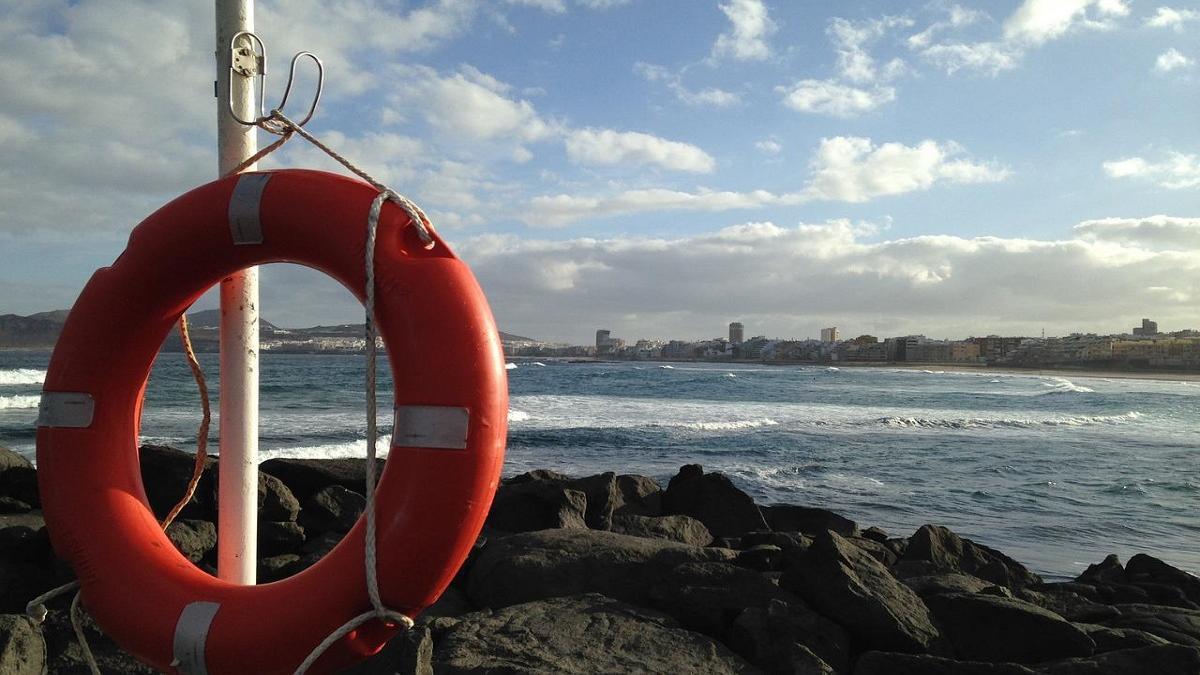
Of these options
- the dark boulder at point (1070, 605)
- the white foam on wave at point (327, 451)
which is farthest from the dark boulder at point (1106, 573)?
the white foam on wave at point (327, 451)

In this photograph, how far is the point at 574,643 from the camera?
2.66m

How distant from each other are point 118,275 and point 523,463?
851 cm

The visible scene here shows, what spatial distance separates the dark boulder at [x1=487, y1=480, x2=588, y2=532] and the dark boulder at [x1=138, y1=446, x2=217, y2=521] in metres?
1.60

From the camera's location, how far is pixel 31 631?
2.61 meters

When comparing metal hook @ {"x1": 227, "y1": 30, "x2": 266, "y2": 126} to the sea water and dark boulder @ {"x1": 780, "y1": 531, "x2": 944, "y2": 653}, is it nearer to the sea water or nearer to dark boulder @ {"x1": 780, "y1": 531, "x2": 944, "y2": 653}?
dark boulder @ {"x1": 780, "y1": 531, "x2": 944, "y2": 653}

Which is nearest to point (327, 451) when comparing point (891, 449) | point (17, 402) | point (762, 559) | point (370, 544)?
point (891, 449)

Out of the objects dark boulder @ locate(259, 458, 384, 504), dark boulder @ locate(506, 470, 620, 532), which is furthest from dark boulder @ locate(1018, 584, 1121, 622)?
dark boulder @ locate(259, 458, 384, 504)

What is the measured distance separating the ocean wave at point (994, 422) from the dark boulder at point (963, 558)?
39.7ft

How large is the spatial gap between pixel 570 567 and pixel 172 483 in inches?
94.8

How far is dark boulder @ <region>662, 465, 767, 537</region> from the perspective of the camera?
5.85 metres

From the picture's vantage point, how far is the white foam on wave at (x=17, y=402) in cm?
1812

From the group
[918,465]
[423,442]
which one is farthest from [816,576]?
[918,465]

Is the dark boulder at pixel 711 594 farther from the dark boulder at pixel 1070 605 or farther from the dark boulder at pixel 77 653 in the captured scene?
the dark boulder at pixel 77 653

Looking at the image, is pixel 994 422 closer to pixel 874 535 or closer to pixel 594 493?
pixel 874 535
